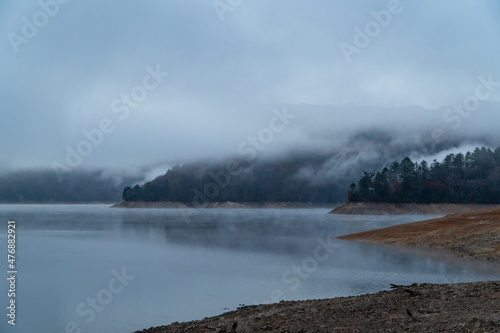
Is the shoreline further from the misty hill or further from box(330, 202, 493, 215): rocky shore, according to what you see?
the misty hill

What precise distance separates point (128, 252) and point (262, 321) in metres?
31.0

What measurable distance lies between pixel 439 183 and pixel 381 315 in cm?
16253

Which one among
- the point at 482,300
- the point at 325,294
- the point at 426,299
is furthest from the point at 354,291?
the point at 482,300

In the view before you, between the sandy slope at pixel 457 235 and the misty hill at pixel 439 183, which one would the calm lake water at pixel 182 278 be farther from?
the misty hill at pixel 439 183

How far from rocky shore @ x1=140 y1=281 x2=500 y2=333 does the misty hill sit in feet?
485

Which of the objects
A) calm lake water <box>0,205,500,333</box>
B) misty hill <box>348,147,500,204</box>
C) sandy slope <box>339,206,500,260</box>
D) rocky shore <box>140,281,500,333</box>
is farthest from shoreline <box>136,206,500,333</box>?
misty hill <box>348,147,500,204</box>

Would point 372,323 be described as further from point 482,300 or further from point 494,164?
point 494,164

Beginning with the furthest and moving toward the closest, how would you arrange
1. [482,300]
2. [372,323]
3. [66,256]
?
[66,256] → [482,300] → [372,323]

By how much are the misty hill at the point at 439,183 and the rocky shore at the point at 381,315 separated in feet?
485

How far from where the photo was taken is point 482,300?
16156 mm

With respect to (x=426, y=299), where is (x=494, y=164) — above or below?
above

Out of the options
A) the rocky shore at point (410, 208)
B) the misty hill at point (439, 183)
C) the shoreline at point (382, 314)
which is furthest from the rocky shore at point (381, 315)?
the misty hill at point (439, 183)

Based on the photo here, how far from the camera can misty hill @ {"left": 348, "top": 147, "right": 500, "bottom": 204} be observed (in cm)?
16175

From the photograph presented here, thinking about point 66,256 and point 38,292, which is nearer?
point 38,292
